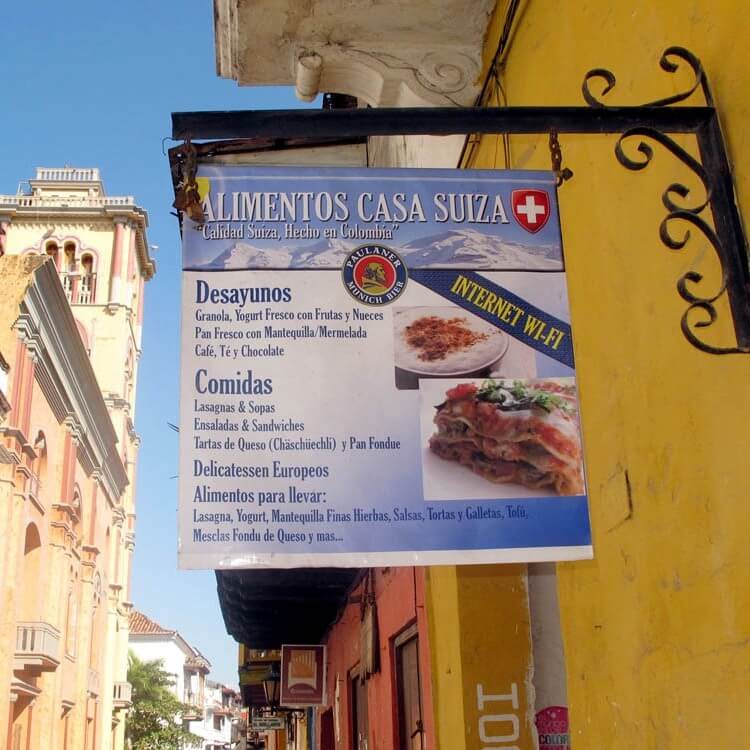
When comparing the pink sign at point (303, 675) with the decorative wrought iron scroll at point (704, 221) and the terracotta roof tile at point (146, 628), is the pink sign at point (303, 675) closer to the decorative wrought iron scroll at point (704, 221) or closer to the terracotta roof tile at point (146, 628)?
the decorative wrought iron scroll at point (704, 221)

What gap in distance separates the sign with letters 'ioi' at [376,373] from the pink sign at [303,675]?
10.8m

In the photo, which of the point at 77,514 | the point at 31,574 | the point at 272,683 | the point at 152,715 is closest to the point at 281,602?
the point at 272,683

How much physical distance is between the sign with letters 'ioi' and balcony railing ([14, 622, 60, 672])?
21257mm

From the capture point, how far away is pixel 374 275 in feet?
8.93

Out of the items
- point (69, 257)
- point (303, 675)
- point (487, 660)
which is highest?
point (69, 257)

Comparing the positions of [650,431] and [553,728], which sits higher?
[650,431]

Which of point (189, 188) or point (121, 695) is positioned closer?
point (189, 188)

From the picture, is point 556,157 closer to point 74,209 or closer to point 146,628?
point 74,209

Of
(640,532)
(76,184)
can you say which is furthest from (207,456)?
(76,184)

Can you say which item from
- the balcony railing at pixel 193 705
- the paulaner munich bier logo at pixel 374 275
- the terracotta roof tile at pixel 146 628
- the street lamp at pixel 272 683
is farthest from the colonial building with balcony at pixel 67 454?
the terracotta roof tile at pixel 146 628

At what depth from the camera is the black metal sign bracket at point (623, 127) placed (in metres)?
2.22

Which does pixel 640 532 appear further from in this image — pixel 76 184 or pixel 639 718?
pixel 76 184

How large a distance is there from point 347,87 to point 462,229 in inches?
90.0

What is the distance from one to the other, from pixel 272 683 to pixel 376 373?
17.8 m
